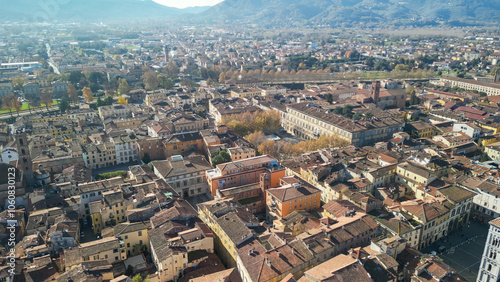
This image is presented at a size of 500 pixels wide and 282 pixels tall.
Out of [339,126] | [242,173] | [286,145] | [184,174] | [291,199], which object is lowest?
[286,145]

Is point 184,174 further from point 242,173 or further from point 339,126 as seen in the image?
point 339,126

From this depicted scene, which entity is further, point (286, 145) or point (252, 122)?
point (252, 122)

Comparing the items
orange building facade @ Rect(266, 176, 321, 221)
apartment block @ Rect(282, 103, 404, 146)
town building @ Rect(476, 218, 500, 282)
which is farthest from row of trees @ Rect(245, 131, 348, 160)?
town building @ Rect(476, 218, 500, 282)

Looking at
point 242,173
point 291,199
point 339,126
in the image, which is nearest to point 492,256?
point 291,199

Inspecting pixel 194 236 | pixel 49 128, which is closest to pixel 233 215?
pixel 194 236

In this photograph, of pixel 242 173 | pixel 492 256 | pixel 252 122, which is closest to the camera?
pixel 492 256

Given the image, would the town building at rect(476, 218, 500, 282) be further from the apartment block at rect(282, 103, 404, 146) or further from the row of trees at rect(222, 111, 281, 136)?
the row of trees at rect(222, 111, 281, 136)
